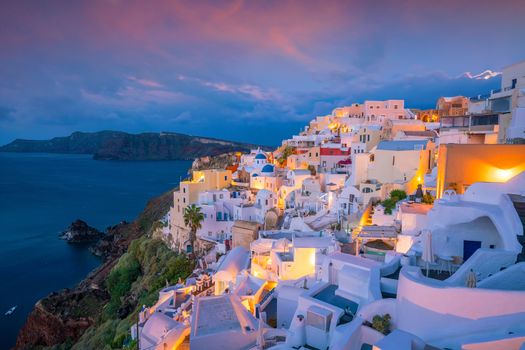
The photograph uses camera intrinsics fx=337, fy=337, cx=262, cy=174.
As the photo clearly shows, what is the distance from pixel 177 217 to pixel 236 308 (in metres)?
19.9

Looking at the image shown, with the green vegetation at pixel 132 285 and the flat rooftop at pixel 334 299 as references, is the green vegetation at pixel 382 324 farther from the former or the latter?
the green vegetation at pixel 132 285

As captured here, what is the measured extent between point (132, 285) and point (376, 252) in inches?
952

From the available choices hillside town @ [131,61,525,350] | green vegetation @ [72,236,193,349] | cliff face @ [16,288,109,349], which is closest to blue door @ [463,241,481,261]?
hillside town @ [131,61,525,350]

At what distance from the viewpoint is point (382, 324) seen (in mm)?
8156

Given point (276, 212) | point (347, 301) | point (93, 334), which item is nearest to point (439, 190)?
point (347, 301)

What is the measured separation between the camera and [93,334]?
85.0 feet

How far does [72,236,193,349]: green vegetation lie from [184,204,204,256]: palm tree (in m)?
1.81

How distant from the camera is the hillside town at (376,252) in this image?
23.4ft

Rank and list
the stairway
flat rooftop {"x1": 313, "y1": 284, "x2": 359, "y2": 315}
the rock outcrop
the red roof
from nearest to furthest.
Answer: the stairway → flat rooftop {"x1": 313, "y1": 284, "x2": 359, "y2": 315} → the red roof → the rock outcrop

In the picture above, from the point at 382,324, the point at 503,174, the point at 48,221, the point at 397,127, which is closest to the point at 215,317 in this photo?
the point at 382,324

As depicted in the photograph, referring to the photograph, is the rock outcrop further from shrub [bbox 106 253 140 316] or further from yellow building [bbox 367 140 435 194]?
yellow building [bbox 367 140 435 194]

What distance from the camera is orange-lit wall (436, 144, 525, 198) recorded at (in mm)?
13617

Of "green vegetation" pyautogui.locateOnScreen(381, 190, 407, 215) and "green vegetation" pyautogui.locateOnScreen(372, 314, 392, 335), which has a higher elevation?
"green vegetation" pyautogui.locateOnScreen(381, 190, 407, 215)

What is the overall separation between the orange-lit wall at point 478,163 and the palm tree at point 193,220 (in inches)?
736
